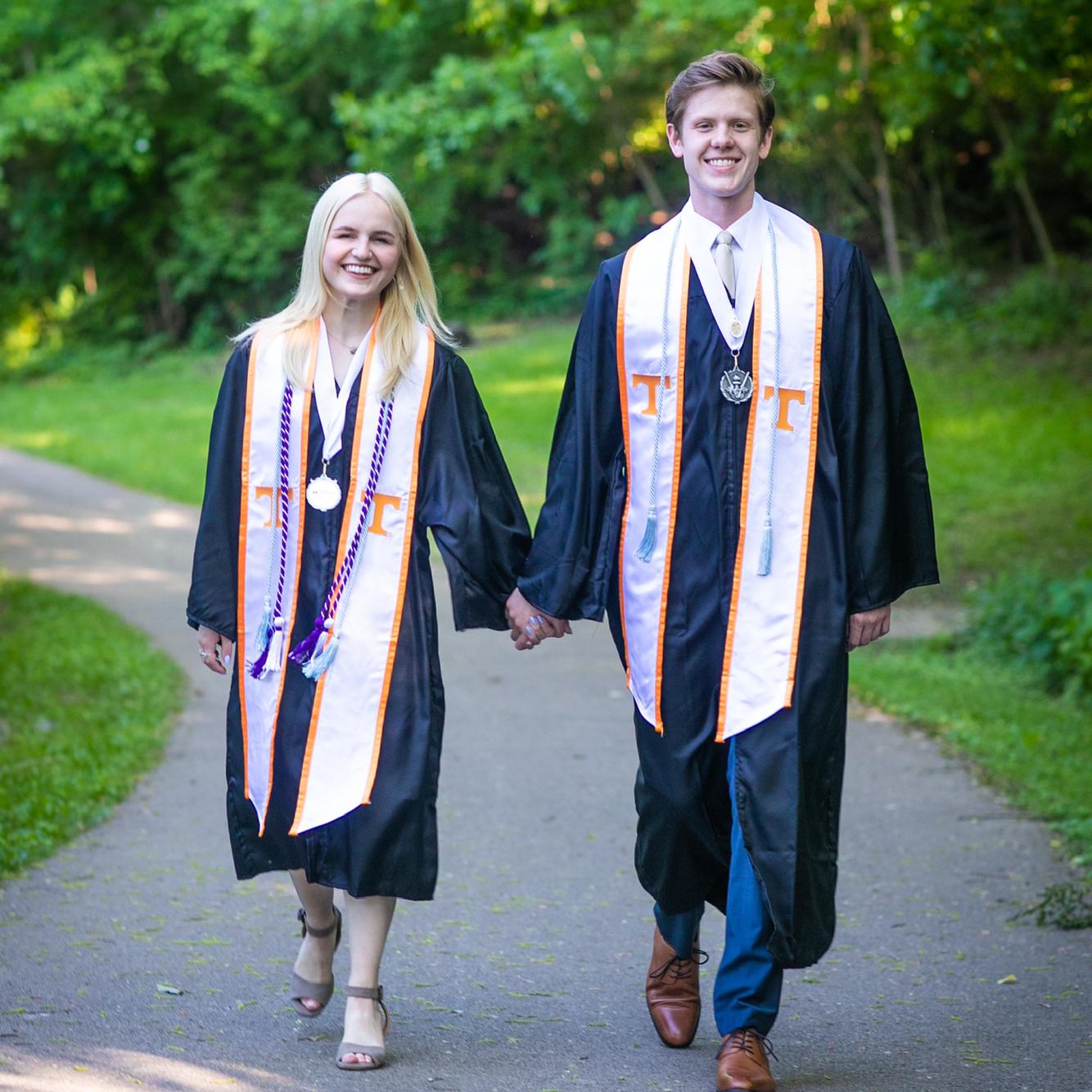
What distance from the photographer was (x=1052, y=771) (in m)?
6.64

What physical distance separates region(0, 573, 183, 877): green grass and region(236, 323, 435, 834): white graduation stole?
76.3 inches

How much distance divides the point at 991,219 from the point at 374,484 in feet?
71.4

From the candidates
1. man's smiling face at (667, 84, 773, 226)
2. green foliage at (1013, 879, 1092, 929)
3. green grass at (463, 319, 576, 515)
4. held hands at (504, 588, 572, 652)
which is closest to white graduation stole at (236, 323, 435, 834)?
held hands at (504, 588, 572, 652)

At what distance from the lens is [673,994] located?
160 inches

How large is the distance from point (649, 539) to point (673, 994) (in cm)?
117

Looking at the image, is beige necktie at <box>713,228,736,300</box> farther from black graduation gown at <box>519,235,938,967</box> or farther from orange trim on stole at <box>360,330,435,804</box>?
orange trim on stole at <box>360,330,435,804</box>

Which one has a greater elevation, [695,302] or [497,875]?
[695,302]

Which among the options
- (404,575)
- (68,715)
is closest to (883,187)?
(68,715)

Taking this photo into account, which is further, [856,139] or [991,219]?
[991,219]

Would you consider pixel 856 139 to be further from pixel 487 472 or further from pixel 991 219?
pixel 487 472

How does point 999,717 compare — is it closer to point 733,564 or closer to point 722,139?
point 733,564

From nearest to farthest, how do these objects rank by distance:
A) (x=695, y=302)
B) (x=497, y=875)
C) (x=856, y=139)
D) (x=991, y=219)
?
A: (x=695, y=302)
(x=497, y=875)
(x=856, y=139)
(x=991, y=219)

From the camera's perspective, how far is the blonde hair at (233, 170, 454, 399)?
12.9 feet

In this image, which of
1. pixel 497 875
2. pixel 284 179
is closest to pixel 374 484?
pixel 497 875
